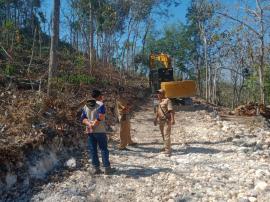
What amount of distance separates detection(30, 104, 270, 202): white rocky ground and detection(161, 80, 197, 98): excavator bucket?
545 cm

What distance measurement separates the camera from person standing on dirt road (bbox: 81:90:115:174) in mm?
7335

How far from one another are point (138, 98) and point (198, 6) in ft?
50.8

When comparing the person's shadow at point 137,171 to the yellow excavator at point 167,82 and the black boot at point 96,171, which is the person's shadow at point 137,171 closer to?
the black boot at point 96,171

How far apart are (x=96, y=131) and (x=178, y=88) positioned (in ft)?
32.2

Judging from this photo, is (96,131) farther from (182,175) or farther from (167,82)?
(167,82)

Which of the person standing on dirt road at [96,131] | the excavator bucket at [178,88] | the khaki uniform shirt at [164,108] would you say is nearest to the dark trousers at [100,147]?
the person standing on dirt road at [96,131]

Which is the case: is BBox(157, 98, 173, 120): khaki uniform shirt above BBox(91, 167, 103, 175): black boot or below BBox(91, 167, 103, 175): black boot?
above

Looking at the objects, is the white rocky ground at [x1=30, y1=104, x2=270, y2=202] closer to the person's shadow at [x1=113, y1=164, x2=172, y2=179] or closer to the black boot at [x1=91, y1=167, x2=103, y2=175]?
the person's shadow at [x1=113, y1=164, x2=172, y2=179]

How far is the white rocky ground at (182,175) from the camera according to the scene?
6398 mm

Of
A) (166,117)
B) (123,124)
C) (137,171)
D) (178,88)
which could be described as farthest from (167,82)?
(137,171)

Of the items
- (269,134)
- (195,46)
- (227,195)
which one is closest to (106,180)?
(227,195)

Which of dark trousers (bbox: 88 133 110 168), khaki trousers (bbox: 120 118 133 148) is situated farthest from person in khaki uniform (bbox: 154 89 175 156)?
dark trousers (bbox: 88 133 110 168)

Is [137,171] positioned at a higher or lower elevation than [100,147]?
lower

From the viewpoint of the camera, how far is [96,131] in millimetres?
7340
